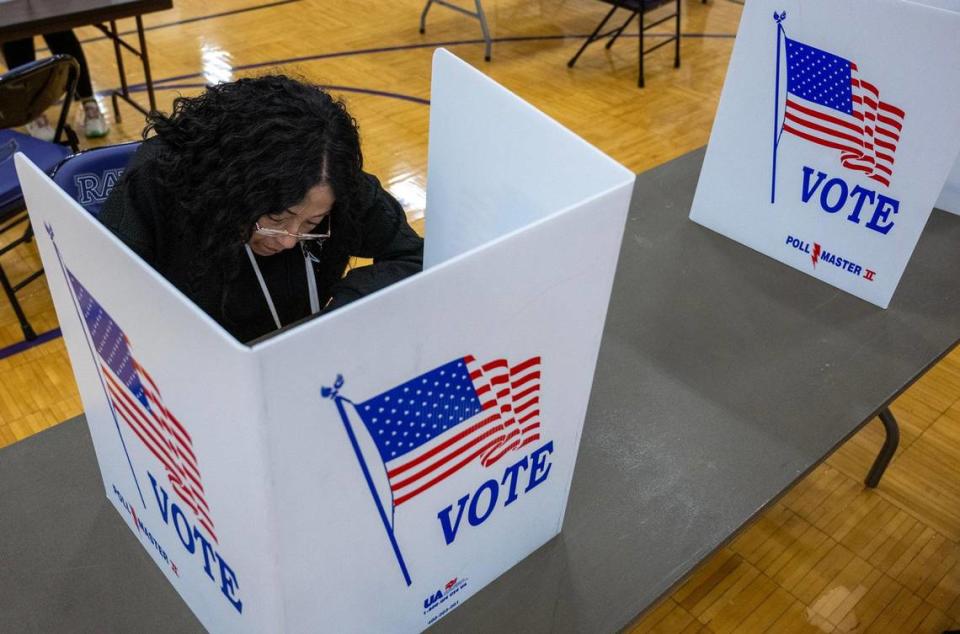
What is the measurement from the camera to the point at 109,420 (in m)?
0.99

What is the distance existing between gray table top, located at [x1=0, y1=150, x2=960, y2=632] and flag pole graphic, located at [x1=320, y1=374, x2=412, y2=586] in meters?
0.19

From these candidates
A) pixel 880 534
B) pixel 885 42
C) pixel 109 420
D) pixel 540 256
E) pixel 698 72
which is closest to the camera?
pixel 540 256

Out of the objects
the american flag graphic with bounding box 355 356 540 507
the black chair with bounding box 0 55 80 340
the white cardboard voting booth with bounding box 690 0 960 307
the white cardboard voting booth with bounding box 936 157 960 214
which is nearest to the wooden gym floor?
the black chair with bounding box 0 55 80 340

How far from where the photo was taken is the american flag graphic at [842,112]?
4.85 ft

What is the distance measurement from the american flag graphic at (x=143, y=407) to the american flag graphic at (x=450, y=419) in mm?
179

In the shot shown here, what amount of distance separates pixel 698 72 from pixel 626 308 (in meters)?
3.33

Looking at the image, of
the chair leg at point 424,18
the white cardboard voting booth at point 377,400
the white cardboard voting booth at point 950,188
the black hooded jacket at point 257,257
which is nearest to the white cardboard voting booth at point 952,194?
the white cardboard voting booth at point 950,188

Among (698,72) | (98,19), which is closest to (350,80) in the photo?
(98,19)

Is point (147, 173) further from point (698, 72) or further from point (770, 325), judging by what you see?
point (698, 72)

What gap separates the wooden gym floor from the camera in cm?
200

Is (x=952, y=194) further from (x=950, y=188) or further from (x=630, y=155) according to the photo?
(x=630, y=155)

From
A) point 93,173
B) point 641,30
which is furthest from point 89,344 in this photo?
point 641,30

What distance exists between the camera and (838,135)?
1.54 m

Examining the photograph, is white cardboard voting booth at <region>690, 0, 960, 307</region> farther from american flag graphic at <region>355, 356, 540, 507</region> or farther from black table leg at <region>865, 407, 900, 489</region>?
american flag graphic at <region>355, 356, 540, 507</region>
